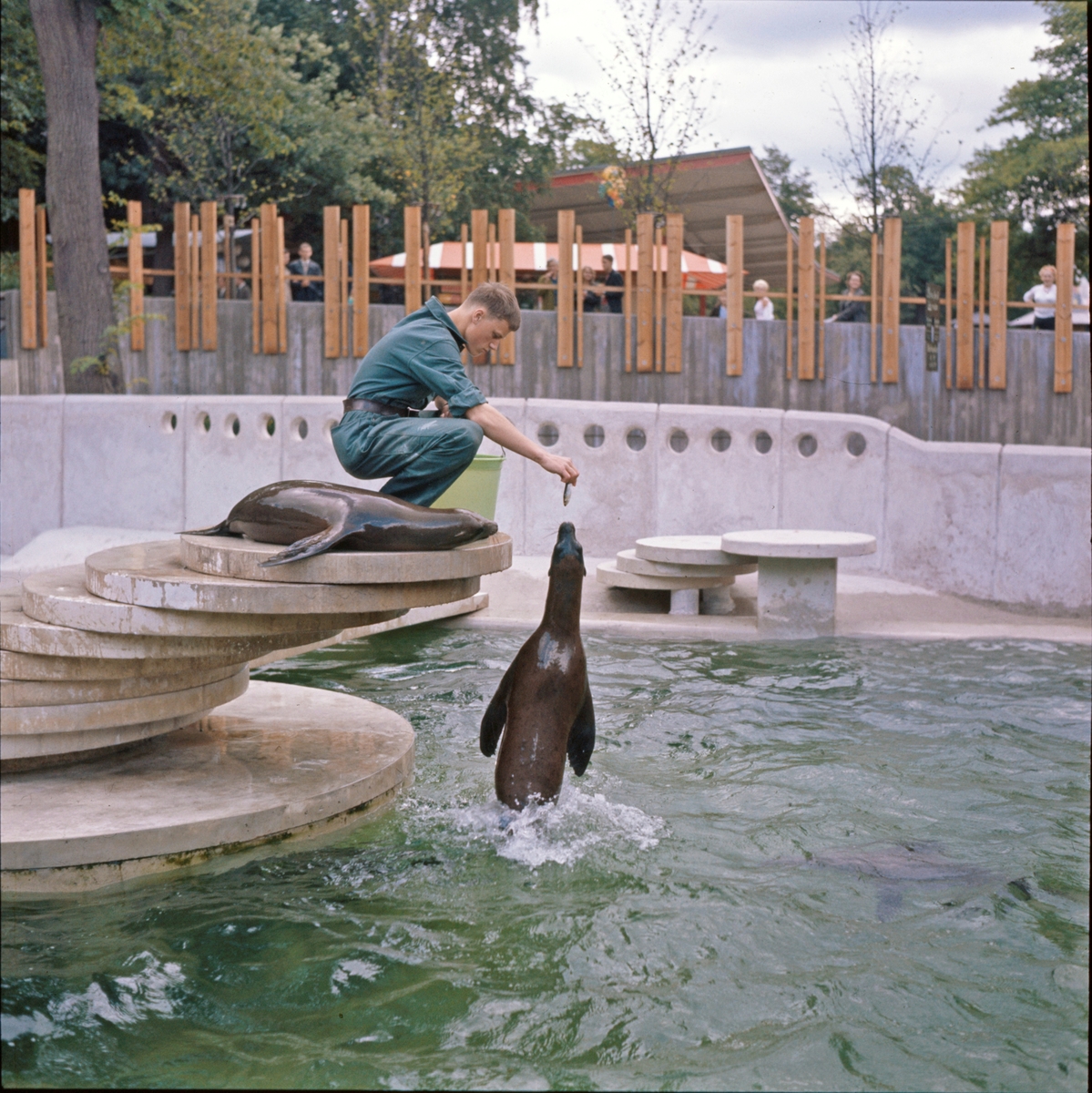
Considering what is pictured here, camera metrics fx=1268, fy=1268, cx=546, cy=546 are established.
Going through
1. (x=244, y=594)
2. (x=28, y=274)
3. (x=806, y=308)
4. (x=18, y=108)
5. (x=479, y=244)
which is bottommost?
(x=244, y=594)

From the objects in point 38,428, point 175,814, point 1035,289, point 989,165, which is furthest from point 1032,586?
point 989,165

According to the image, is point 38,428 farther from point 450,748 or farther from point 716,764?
point 716,764

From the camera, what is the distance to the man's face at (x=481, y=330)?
6.24m

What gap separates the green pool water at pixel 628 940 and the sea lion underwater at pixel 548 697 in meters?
0.20

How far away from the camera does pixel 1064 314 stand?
14.7 meters

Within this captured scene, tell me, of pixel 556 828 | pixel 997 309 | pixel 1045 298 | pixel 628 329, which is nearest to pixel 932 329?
pixel 997 309

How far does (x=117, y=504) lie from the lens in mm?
14617

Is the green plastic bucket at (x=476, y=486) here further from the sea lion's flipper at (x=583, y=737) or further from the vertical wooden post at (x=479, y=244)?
the vertical wooden post at (x=479, y=244)

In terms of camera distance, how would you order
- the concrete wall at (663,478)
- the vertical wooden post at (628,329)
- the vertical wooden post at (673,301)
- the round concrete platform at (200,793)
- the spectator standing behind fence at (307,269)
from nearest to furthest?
the round concrete platform at (200,793) < the concrete wall at (663,478) < the vertical wooden post at (673,301) < the vertical wooden post at (628,329) < the spectator standing behind fence at (307,269)

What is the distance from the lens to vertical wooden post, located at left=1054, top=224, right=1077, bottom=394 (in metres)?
14.6

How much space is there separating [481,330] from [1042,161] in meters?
32.6

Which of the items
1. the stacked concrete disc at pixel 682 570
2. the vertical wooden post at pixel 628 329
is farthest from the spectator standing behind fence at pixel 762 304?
the stacked concrete disc at pixel 682 570

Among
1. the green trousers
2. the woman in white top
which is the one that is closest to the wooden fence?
the woman in white top

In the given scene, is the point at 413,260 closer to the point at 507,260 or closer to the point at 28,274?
the point at 507,260
